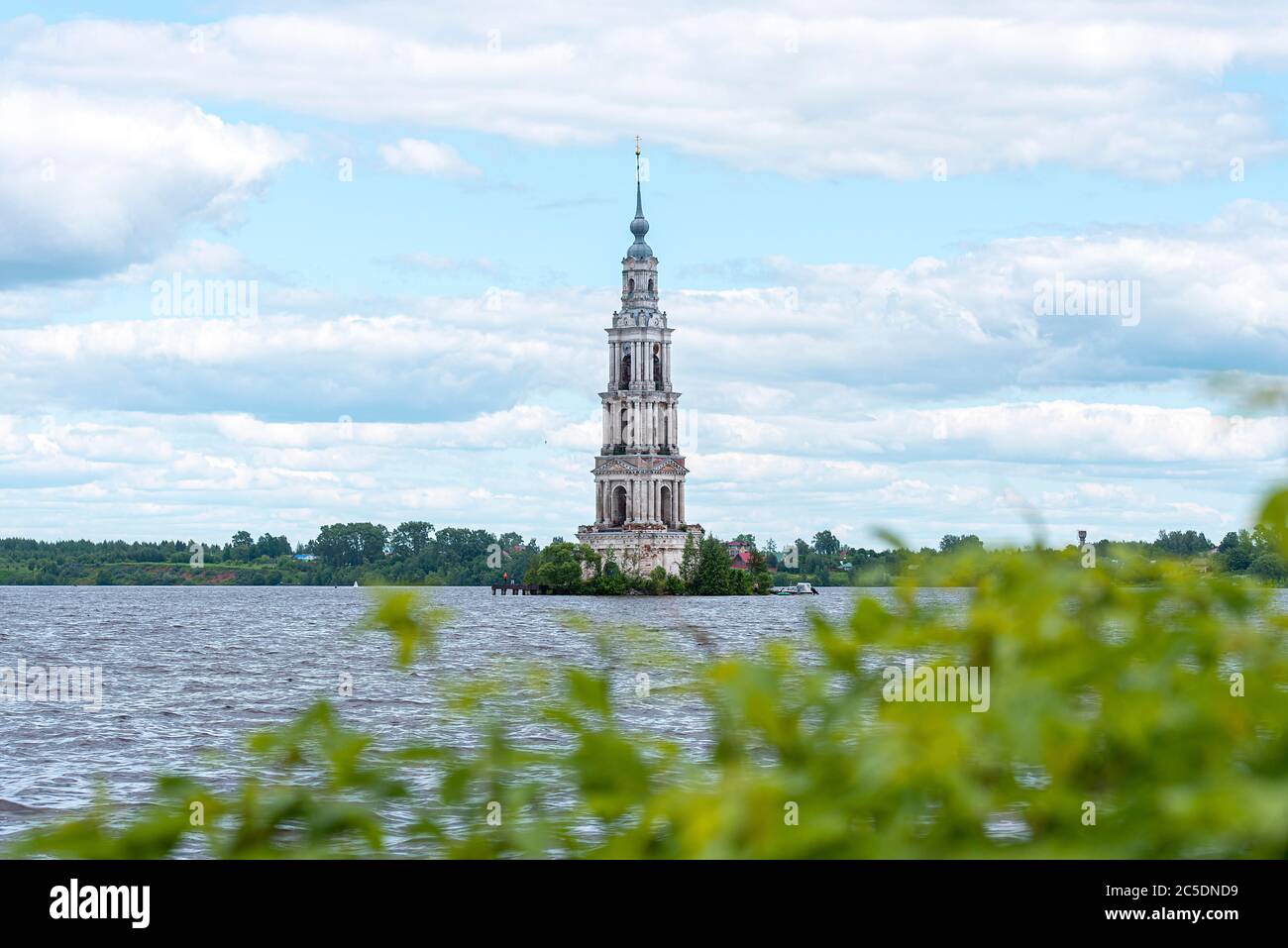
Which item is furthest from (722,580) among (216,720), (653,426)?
(216,720)

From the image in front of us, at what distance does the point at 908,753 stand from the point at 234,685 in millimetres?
62024

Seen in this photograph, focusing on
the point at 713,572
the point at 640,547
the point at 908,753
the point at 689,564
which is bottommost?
the point at 713,572

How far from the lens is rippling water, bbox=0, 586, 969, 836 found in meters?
4.14

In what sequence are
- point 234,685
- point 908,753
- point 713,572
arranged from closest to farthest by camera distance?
point 908,753, point 234,685, point 713,572

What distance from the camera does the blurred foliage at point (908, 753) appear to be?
256 cm

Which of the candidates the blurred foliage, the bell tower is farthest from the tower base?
the blurred foliage

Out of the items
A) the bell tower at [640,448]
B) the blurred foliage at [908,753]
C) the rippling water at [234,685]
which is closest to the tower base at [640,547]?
the bell tower at [640,448]

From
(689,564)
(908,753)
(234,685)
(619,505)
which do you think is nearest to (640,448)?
(619,505)

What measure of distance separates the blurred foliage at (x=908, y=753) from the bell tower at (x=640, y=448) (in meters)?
175

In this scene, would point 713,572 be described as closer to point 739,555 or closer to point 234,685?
point 739,555

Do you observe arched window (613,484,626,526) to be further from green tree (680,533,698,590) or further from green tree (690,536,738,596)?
green tree (690,536,738,596)

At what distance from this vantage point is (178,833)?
9.70ft

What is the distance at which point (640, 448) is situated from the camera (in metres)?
183
